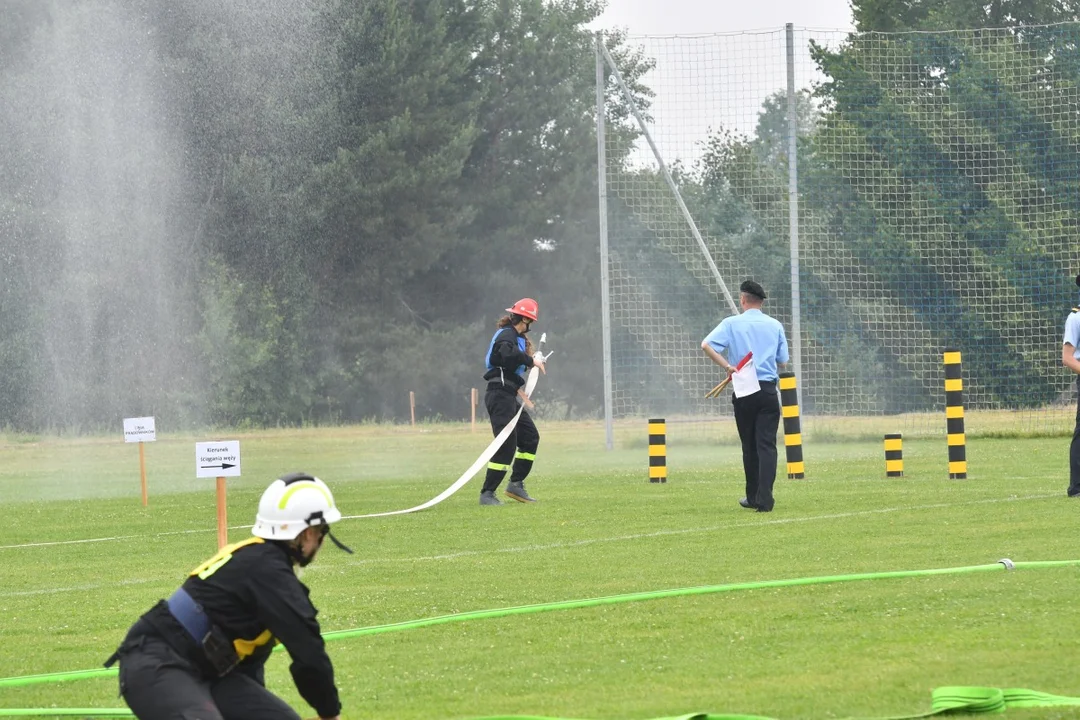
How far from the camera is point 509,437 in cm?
1786

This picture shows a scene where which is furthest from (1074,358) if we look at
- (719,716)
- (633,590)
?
(719,716)

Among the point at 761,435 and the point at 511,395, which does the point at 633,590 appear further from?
the point at 511,395

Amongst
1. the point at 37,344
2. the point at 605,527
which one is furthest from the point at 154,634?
the point at 37,344

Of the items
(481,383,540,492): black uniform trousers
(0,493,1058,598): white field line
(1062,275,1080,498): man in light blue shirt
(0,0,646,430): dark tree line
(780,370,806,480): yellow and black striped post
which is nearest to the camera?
(0,493,1058,598): white field line

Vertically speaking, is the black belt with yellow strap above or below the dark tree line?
below

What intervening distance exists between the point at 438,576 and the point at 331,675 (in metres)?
6.03

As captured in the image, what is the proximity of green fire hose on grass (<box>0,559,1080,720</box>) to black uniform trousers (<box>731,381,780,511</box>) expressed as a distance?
4919mm

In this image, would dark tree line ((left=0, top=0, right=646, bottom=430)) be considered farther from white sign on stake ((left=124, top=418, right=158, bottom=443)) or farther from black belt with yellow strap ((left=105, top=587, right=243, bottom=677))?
black belt with yellow strap ((left=105, top=587, right=243, bottom=677))

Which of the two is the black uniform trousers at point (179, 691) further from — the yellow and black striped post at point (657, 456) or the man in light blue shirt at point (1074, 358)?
the yellow and black striped post at point (657, 456)

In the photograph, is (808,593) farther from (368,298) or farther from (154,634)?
(368,298)

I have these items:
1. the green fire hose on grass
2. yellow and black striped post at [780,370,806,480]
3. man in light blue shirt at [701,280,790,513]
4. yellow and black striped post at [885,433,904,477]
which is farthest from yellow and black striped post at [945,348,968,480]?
the green fire hose on grass

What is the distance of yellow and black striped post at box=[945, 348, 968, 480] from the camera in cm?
1948

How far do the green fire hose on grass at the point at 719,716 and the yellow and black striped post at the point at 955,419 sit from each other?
8.39 meters

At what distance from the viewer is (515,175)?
203 ft
